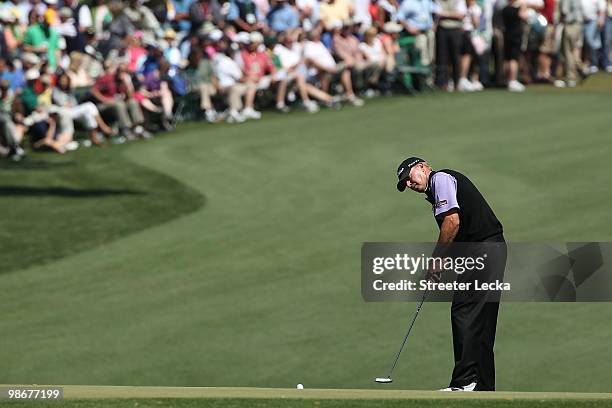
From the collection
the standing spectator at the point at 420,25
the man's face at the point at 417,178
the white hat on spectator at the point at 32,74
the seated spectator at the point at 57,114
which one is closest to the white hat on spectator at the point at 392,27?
the standing spectator at the point at 420,25

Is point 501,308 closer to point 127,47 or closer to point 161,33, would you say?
point 127,47

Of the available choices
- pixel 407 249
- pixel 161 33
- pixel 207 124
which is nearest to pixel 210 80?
pixel 207 124

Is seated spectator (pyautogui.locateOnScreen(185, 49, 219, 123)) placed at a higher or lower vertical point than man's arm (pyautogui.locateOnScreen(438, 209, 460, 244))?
lower

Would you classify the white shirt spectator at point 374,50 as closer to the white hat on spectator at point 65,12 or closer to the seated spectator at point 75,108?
the white hat on spectator at point 65,12

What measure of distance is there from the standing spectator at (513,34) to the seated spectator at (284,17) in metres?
4.17

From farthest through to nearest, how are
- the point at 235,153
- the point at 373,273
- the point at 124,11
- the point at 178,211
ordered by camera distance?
the point at 124,11 < the point at 235,153 < the point at 178,211 < the point at 373,273

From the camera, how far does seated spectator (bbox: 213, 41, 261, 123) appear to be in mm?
26703

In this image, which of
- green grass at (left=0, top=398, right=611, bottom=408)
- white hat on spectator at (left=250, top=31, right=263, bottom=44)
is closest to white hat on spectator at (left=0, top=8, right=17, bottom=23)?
white hat on spectator at (left=250, top=31, right=263, bottom=44)

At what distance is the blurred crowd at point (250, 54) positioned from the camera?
25.0 meters

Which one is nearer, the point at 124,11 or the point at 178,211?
the point at 178,211

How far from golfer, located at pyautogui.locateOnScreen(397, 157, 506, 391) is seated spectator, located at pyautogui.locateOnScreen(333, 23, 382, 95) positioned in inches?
679

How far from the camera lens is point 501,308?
50.8 feet

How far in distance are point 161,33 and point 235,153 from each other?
5.88 meters

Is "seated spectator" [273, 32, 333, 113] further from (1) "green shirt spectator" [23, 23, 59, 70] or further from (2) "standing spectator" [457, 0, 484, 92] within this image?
(1) "green shirt spectator" [23, 23, 59, 70]
